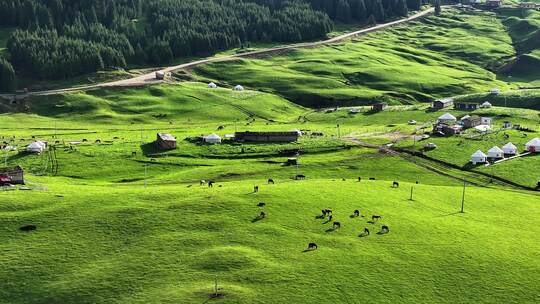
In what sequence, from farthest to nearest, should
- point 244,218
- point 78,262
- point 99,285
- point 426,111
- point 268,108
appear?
point 268,108, point 426,111, point 244,218, point 78,262, point 99,285

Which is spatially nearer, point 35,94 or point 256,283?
point 256,283

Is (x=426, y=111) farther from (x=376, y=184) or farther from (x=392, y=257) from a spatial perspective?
(x=392, y=257)

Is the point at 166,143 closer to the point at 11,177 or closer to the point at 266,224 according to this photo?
the point at 11,177

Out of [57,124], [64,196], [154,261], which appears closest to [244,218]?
[154,261]

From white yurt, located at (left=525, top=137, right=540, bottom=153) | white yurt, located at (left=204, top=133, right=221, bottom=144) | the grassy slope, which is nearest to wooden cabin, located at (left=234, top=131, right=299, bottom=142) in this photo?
white yurt, located at (left=204, top=133, right=221, bottom=144)

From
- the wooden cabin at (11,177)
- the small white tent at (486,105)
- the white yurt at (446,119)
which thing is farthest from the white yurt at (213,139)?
the small white tent at (486,105)

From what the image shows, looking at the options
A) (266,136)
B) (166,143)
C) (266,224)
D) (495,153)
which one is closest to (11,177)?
(166,143)

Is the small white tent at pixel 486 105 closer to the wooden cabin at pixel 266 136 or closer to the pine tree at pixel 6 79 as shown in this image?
the wooden cabin at pixel 266 136

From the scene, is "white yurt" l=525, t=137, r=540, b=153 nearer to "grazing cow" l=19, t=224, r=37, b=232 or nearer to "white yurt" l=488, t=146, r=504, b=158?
"white yurt" l=488, t=146, r=504, b=158
